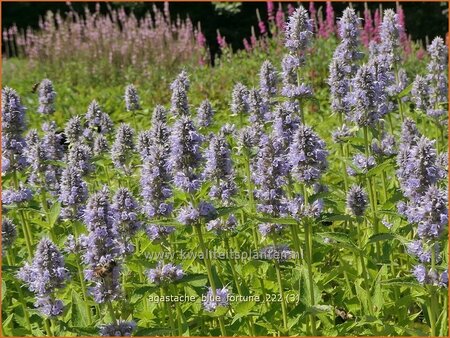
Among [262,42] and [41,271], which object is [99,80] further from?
[41,271]

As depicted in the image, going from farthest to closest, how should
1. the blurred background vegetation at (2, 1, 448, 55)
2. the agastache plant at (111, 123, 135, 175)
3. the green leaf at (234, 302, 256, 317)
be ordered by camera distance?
1. the blurred background vegetation at (2, 1, 448, 55)
2. the agastache plant at (111, 123, 135, 175)
3. the green leaf at (234, 302, 256, 317)

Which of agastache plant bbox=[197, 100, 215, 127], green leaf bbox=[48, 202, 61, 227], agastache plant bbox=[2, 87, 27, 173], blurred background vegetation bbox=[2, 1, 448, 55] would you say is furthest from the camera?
blurred background vegetation bbox=[2, 1, 448, 55]

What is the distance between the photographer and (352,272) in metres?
4.64

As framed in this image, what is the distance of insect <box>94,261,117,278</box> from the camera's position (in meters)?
3.42

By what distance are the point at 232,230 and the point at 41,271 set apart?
5.01 feet

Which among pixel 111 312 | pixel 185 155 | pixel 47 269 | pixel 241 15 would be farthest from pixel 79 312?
pixel 241 15

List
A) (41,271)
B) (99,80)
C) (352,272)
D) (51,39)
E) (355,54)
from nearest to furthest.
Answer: (41,271) → (352,272) → (355,54) → (99,80) → (51,39)

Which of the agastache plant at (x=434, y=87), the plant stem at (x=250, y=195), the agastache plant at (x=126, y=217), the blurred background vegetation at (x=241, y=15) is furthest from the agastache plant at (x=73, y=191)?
the blurred background vegetation at (x=241, y=15)

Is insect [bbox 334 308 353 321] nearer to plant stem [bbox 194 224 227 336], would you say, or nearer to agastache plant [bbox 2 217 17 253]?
plant stem [bbox 194 224 227 336]

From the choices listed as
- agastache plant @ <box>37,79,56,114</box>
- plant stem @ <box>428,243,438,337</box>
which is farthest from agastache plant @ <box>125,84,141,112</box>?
plant stem @ <box>428,243,438,337</box>

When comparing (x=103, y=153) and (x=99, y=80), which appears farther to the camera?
(x=99, y=80)

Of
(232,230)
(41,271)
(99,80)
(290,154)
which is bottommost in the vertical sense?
(99,80)

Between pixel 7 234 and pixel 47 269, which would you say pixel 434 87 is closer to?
pixel 7 234

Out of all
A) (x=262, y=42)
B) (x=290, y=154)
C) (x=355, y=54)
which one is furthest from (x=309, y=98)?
(x=262, y=42)
